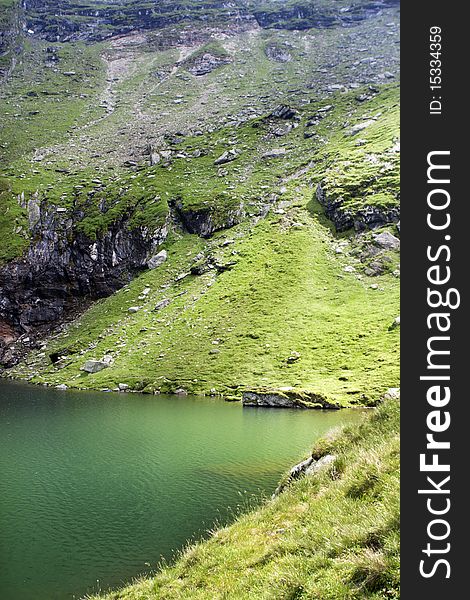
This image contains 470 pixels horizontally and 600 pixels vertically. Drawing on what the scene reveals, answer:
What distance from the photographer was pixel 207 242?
114m

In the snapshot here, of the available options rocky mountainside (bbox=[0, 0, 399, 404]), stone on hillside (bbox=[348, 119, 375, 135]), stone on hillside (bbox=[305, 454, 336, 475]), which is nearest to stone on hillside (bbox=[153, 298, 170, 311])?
rocky mountainside (bbox=[0, 0, 399, 404])

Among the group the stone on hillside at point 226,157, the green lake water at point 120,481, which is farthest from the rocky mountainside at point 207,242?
the green lake water at point 120,481

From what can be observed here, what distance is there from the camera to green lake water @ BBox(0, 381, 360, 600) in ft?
62.2

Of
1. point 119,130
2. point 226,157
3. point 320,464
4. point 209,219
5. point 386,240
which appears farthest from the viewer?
point 119,130

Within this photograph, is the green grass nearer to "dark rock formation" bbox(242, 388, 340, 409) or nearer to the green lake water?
"dark rock formation" bbox(242, 388, 340, 409)

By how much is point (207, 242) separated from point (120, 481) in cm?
8854

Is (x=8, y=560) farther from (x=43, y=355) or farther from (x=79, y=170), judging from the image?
(x=79, y=170)

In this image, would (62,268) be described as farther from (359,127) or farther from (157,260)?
(359,127)

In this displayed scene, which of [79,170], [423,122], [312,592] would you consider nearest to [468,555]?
[312,592]

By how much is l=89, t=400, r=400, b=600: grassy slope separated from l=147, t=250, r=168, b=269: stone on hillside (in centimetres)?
9802

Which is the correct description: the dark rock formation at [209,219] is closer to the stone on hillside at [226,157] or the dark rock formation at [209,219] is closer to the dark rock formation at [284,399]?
the stone on hillside at [226,157]

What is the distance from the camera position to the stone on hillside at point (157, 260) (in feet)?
366

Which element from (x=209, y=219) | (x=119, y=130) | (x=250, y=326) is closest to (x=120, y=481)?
(x=250, y=326)

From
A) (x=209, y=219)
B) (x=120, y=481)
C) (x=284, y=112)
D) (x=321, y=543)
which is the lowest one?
(x=120, y=481)
